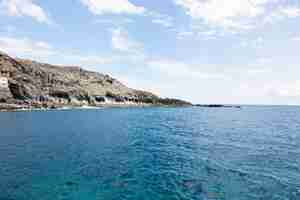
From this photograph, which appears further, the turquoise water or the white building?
the white building

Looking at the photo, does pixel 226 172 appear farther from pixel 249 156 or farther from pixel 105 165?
pixel 105 165

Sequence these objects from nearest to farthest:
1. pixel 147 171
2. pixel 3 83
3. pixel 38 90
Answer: pixel 147 171
pixel 3 83
pixel 38 90

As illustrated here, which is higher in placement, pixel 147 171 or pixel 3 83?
pixel 3 83

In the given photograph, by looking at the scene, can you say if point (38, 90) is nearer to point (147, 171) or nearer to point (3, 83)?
point (3, 83)

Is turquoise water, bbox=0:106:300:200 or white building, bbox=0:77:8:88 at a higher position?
white building, bbox=0:77:8:88

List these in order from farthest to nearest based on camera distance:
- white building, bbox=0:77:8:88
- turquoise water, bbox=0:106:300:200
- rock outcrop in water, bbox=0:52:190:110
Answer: rock outcrop in water, bbox=0:52:190:110 → white building, bbox=0:77:8:88 → turquoise water, bbox=0:106:300:200

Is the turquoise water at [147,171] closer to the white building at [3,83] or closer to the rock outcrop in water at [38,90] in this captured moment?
the rock outcrop in water at [38,90]

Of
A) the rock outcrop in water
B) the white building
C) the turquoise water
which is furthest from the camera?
the rock outcrop in water

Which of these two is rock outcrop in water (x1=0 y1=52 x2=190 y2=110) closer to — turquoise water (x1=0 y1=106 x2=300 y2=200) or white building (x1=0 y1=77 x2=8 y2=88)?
white building (x1=0 y1=77 x2=8 y2=88)

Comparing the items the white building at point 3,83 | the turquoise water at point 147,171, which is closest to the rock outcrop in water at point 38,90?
the white building at point 3,83

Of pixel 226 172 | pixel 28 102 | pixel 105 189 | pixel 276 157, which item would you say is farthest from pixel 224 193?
pixel 28 102

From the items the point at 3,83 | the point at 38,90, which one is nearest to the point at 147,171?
the point at 3,83

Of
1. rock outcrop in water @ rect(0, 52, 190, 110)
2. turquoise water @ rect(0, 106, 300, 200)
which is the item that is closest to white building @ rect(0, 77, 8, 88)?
rock outcrop in water @ rect(0, 52, 190, 110)

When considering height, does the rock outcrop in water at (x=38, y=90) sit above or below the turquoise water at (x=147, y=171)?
above
